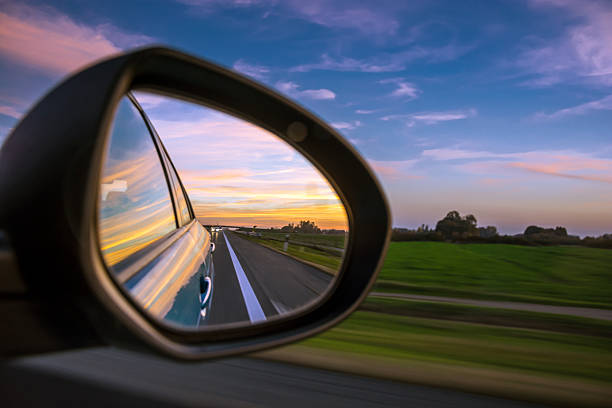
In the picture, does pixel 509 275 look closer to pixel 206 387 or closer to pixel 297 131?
pixel 206 387

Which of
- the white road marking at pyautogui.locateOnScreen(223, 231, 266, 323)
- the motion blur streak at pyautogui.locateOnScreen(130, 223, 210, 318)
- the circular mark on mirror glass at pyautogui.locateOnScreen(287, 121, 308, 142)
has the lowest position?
the white road marking at pyautogui.locateOnScreen(223, 231, 266, 323)

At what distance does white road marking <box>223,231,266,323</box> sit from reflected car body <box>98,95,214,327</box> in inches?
9.4

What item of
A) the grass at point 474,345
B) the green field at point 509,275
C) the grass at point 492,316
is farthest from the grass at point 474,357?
the green field at point 509,275

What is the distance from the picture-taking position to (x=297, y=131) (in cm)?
165

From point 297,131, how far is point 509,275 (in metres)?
12.3

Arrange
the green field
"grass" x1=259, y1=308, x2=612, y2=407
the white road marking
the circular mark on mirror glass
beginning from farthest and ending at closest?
the green field < "grass" x1=259, y1=308, x2=612, y2=407 < the white road marking < the circular mark on mirror glass

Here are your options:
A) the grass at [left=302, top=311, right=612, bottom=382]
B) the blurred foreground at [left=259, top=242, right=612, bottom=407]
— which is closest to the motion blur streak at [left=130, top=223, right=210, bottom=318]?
the blurred foreground at [left=259, top=242, right=612, bottom=407]

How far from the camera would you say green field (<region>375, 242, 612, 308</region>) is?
29.7ft

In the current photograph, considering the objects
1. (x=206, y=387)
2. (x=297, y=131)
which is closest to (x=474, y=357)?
(x=206, y=387)

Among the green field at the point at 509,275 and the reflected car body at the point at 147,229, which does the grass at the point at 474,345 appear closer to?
the green field at the point at 509,275

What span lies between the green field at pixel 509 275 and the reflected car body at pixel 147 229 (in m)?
3.61

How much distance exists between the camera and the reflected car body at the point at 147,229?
1389mm

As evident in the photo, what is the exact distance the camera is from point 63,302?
906 millimetres

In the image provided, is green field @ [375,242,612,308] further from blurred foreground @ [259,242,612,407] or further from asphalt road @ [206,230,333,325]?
asphalt road @ [206,230,333,325]
